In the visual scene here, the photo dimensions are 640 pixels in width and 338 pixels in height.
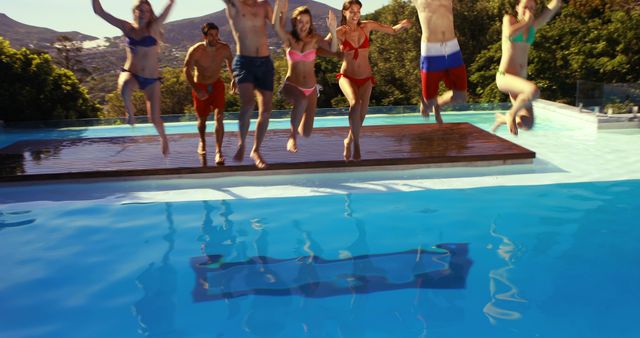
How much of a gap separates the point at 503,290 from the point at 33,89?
19.8 meters

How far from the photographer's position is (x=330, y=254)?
6.56 meters

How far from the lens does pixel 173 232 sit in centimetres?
745

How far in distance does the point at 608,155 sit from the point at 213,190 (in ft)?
26.4

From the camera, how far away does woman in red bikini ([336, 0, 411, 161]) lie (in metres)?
7.54

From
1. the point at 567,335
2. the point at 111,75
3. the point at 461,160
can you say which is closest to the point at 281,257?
the point at 567,335

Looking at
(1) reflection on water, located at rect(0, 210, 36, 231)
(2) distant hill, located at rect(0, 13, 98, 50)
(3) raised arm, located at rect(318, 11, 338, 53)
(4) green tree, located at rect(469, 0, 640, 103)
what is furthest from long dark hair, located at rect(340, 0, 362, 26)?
(2) distant hill, located at rect(0, 13, 98, 50)

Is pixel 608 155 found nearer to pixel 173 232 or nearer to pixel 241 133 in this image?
pixel 241 133

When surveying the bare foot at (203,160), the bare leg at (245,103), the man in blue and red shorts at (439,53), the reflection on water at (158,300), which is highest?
the man in blue and red shorts at (439,53)

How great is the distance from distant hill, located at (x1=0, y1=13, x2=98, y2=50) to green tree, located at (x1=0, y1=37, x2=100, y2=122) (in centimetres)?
2860

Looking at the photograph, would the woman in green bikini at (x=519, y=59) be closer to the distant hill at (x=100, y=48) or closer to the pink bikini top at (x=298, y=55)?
the pink bikini top at (x=298, y=55)

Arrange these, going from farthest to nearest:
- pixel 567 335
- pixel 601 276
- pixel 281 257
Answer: pixel 281 257
pixel 601 276
pixel 567 335

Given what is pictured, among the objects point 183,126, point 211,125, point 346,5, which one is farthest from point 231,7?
point 183,126

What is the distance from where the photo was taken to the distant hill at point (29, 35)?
50.9 metres

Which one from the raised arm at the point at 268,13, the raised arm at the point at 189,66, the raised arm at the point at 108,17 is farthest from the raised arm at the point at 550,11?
the raised arm at the point at 189,66
